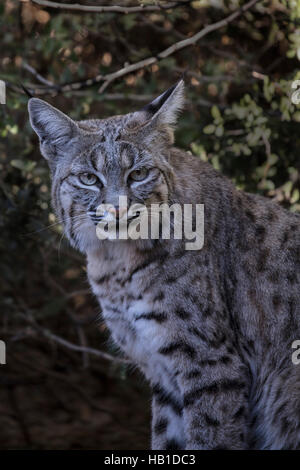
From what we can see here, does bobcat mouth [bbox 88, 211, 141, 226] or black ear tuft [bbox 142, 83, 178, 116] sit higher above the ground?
black ear tuft [bbox 142, 83, 178, 116]

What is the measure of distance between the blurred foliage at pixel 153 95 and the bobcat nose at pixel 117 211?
1531 mm

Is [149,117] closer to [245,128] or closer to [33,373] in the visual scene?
[245,128]

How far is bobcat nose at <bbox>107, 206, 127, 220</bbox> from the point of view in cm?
331

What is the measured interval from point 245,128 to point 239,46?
1019mm

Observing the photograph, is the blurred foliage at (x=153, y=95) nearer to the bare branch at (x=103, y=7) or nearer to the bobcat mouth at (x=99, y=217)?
the bare branch at (x=103, y=7)

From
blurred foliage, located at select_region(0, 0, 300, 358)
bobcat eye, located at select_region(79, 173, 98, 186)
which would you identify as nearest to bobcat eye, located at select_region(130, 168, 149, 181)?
bobcat eye, located at select_region(79, 173, 98, 186)

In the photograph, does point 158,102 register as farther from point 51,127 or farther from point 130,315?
point 130,315

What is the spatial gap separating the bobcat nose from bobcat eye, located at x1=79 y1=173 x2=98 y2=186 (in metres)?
0.24

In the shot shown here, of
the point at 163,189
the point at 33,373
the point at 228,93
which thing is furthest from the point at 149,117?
the point at 33,373

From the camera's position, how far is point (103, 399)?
668 centimetres

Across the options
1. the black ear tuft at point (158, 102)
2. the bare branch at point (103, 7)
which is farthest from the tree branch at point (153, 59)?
the black ear tuft at point (158, 102)

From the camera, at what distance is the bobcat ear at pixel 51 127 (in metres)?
3.62

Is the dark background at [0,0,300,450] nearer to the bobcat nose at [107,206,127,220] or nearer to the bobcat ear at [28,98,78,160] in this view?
the bobcat ear at [28,98,78,160]

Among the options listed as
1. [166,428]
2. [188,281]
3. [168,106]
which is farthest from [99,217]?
[166,428]
